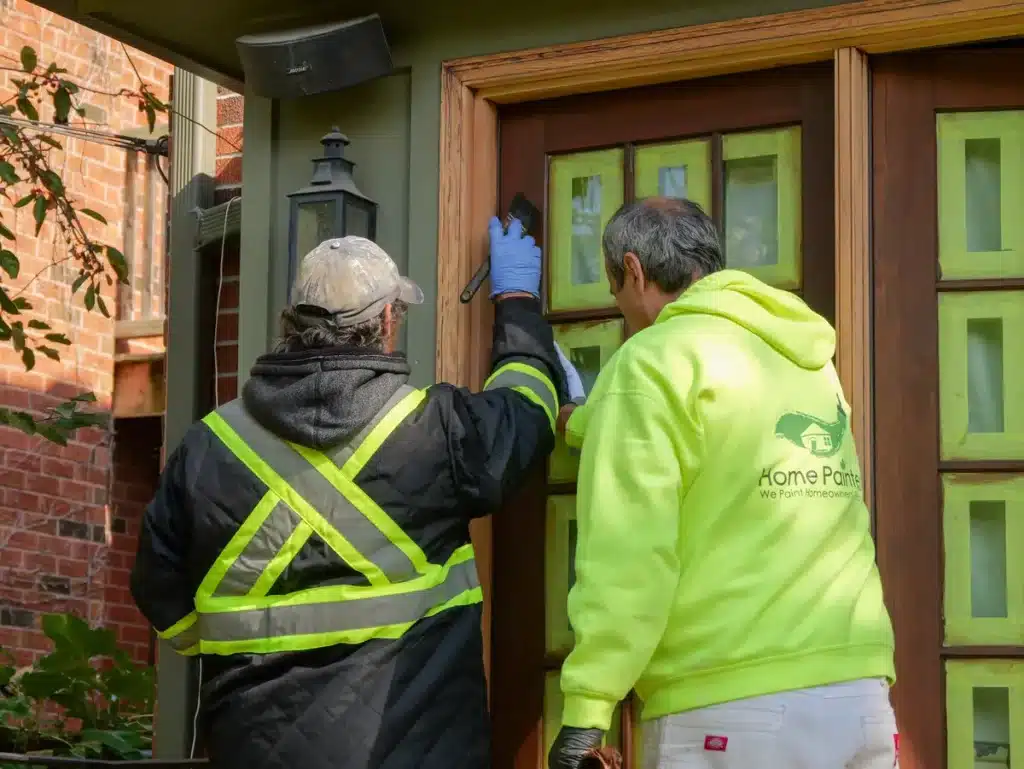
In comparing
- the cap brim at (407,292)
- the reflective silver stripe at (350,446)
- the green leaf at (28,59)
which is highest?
the green leaf at (28,59)

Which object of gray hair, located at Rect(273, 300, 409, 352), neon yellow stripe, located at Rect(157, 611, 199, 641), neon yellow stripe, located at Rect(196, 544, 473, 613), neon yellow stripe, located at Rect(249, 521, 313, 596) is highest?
gray hair, located at Rect(273, 300, 409, 352)

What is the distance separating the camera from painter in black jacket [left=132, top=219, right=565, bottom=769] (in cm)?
344

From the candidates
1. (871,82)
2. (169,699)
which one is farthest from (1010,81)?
(169,699)

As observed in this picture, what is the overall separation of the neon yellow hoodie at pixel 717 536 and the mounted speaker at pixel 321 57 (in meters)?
1.47

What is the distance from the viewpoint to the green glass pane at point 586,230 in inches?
170

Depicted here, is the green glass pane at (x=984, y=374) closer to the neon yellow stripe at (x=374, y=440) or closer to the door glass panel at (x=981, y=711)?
the door glass panel at (x=981, y=711)

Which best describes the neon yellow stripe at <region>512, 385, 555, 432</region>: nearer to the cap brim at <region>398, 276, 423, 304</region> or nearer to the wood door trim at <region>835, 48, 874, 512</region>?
the cap brim at <region>398, 276, 423, 304</region>

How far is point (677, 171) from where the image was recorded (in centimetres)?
421

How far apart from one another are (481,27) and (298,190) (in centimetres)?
63

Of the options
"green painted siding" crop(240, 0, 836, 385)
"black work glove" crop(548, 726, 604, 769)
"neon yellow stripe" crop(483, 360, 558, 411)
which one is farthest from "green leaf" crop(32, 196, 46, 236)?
"black work glove" crop(548, 726, 604, 769)

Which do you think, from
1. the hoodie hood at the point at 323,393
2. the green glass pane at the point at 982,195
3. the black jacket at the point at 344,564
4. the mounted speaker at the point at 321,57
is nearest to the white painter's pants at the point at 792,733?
the black jacket at the point at 344,564

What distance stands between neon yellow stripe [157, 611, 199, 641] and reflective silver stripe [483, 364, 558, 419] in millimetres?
811

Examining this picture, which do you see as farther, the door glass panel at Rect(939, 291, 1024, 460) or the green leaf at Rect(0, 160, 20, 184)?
the green leaf at Rect(0, 160, 20, 184)

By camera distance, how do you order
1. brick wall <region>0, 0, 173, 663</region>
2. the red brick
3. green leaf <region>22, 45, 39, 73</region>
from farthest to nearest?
1. brick wall <region>0, 0, 173, 663</region>
2. the red brick
3. green leaf <region>22, 45, 39, 73</region>
